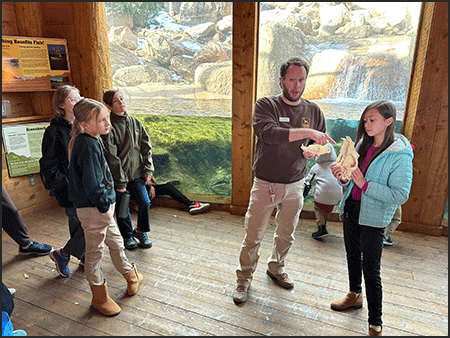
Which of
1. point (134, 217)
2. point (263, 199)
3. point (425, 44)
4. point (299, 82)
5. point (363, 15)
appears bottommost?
point (134, 217)

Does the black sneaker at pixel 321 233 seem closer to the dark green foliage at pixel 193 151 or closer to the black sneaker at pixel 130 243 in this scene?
the dark green foliage at pixel 193 151

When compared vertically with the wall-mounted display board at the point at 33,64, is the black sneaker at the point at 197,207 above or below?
below

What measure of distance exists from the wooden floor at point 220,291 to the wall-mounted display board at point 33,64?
74.1 inches

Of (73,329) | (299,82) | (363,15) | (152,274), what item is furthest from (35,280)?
(363,15)

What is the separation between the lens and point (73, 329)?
2035mm

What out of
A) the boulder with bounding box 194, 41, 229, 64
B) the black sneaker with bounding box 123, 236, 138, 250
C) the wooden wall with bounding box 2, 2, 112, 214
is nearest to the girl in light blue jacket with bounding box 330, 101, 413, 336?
the black sneaker with bounding box 123, 236, 138, 250

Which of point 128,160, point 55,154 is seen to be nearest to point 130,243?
point 128,160

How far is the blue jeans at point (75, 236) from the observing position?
2.42m

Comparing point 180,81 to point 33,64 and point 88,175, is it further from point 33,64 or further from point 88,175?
point 88,175

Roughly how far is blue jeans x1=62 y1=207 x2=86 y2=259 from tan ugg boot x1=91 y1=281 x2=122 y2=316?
0.49m

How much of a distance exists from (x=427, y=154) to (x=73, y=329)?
3.74 m

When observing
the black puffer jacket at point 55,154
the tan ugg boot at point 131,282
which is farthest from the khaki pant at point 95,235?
the black puffer jacket at point 55,154

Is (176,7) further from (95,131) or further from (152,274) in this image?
(152,274)

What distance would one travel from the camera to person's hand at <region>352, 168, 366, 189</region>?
1.78 metres
